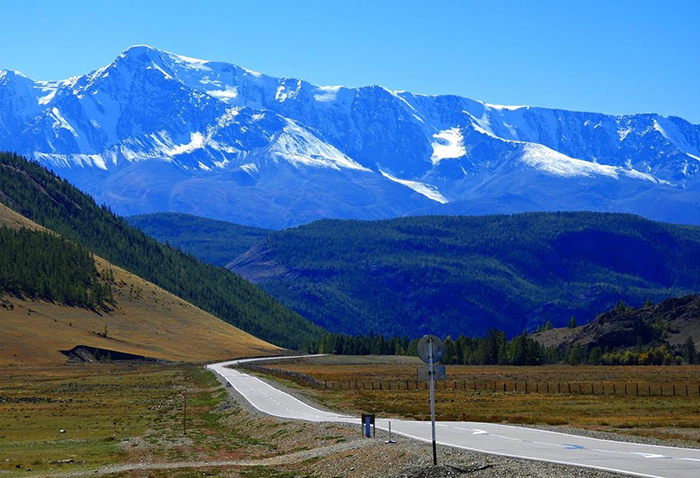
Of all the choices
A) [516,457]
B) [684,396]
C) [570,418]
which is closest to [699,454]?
[516,457]

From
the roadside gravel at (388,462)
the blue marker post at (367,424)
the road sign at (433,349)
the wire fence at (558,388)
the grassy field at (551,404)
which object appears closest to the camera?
the roadside gravel at (388,462)

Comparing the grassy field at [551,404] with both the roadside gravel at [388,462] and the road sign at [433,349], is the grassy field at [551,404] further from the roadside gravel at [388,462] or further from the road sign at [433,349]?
the road sign at [433,349]

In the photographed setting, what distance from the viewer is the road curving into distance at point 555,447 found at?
3747 cm

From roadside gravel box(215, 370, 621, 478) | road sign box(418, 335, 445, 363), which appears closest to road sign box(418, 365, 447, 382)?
road sign box(418, 335, 445, 363)

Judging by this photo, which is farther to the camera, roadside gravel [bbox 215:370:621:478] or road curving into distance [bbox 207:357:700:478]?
roadside gravel [bbox 215:370:621:478]

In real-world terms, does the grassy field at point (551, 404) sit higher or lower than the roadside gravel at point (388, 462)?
higher

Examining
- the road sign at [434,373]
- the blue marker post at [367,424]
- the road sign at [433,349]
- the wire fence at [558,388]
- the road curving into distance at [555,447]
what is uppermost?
the road sign at [433,349]

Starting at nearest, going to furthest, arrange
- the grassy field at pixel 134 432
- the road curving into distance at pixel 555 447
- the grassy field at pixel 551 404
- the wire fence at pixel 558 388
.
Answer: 1. the road curving into distance at pixel 555 447
2. the grassy field at pixel 134 432
3. the grassy field at pixel 551 404
4. the wire fence at pixel 558 388

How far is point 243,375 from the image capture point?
137m

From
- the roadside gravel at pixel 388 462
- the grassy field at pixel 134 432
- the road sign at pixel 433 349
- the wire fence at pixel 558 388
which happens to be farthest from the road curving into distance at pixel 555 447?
the wire fence at pixel 558 388

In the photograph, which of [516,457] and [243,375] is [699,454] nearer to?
[516,457]

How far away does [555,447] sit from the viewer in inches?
1784

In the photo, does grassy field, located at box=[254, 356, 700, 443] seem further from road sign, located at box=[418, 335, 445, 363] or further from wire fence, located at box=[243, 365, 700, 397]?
road sign, located at box=[418, 335, 445, 363]

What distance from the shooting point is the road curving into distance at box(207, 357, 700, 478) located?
37469 millimetres
